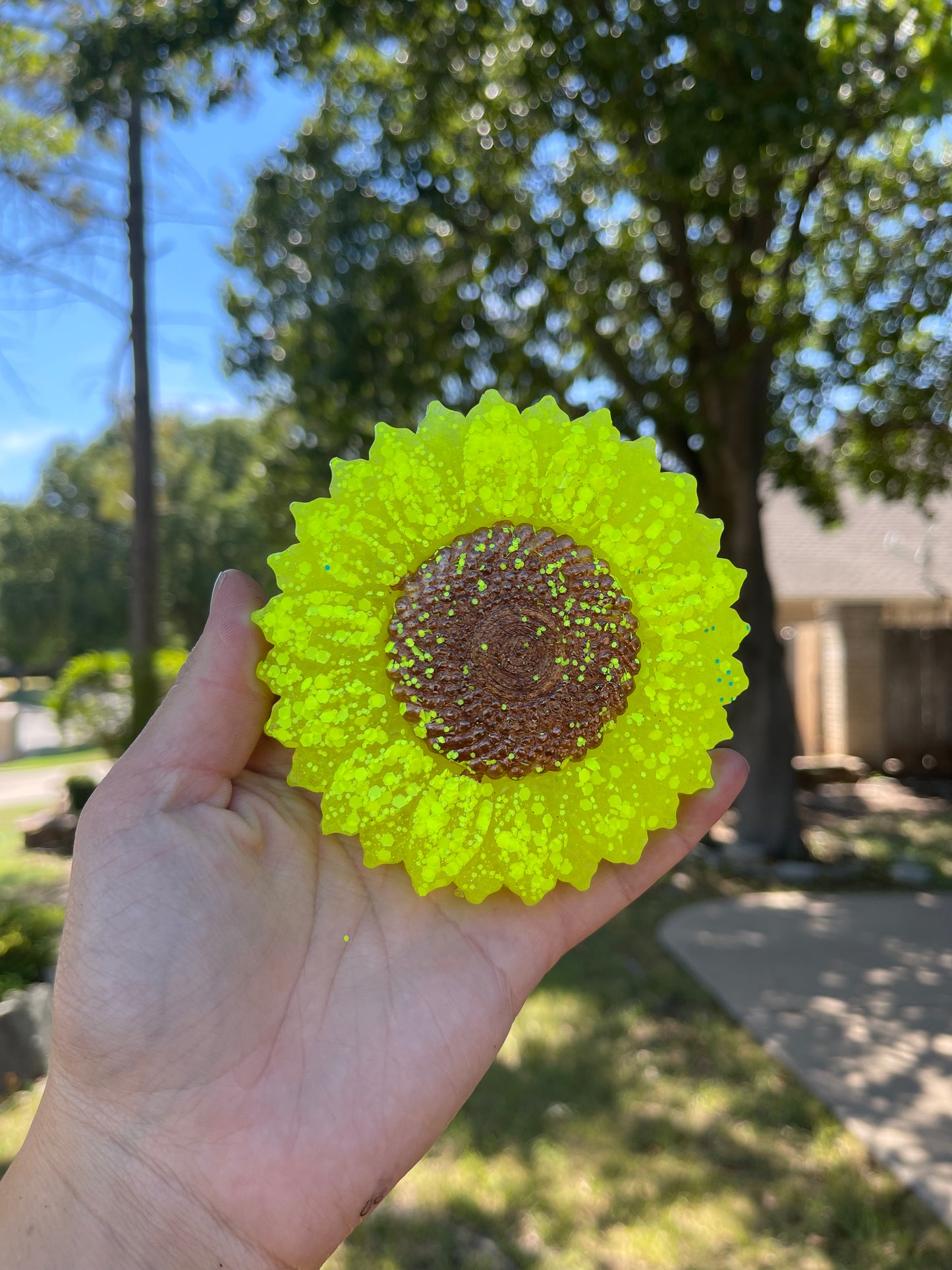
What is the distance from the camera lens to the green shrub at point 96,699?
10.3 metres

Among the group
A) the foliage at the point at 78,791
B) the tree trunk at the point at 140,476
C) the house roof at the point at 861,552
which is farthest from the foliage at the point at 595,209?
the house roof at the point at 861,552

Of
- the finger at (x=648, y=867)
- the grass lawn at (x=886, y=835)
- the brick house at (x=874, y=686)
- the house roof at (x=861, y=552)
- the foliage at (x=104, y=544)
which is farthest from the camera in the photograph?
the foliage at (x=104, y=544)

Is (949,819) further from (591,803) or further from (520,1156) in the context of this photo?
(591,803)

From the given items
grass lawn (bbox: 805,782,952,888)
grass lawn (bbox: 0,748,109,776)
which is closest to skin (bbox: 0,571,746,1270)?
grass lawn (bbox: 805,782,952,888)

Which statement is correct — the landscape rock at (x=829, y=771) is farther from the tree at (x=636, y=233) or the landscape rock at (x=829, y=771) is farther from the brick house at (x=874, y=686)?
the tree at (x=636, y=233)

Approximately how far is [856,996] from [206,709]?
4623 mm

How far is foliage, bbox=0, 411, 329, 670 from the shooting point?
32.7 metres

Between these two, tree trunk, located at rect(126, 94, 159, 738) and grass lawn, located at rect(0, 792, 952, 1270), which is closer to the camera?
grass lawn, located at rect(0, 792, 952, 1270)

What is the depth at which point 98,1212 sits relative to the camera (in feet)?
4.33

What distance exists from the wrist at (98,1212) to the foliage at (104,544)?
28086 millimetres

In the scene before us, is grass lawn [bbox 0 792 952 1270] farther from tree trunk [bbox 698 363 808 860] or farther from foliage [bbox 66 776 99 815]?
foliage [bbox 66 776 99 815]

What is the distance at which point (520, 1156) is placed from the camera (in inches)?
136

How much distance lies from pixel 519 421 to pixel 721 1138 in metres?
3.26

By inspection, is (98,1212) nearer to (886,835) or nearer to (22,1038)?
(22,1038)
